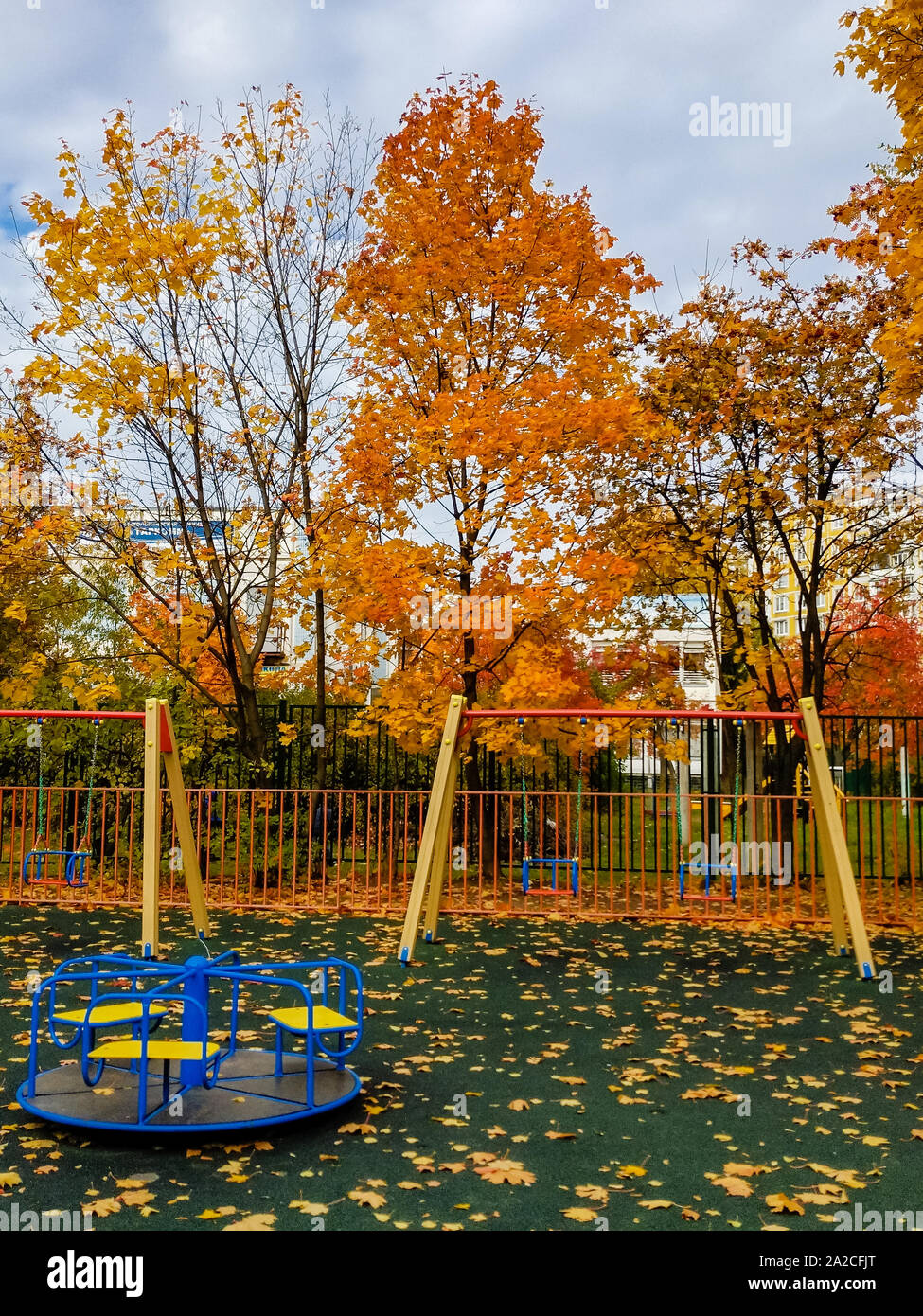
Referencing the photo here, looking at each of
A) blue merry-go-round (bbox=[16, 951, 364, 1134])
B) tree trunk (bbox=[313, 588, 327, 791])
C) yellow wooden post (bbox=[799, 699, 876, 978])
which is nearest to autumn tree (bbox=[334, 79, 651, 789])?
tree trunk (bbox=[313, 588, 327, 791])

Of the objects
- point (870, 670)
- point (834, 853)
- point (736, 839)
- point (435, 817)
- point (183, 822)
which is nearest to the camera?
point (834, 853)

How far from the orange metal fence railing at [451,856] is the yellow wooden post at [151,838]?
95.8 inches

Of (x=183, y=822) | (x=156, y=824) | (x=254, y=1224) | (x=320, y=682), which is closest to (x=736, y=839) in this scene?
(x=183, y=822)

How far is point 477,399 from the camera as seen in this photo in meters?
13.4

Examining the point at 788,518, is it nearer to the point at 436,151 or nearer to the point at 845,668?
the point at 845,668

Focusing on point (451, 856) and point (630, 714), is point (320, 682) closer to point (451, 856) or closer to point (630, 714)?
point (451, 856)

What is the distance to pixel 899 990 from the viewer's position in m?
9.36

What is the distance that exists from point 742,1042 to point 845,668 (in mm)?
11130

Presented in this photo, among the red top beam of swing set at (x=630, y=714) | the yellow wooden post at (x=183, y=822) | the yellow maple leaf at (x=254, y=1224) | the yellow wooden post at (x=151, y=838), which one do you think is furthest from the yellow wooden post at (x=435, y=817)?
the yellow maple leaf at (x=254, y=1224)

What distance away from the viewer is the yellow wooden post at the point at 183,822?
35.0 ft

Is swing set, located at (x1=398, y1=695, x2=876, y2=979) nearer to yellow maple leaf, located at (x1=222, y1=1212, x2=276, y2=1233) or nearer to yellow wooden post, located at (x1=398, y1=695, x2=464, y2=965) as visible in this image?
yellow wooden post, located at (x1=398, y1=695, x2=464, y2=965)

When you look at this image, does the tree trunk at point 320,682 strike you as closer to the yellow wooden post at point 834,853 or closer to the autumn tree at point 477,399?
the autumn tree at point 477,399

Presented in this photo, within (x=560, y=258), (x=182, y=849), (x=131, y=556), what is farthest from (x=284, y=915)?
(x=560, y=258)

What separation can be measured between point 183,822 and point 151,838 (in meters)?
0.99
